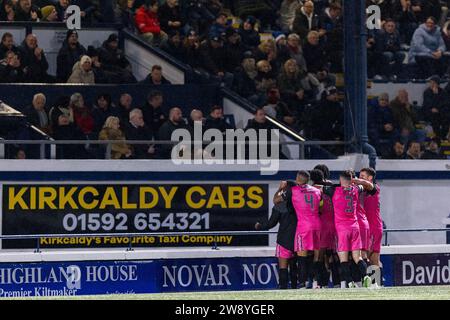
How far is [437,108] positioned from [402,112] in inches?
42.8

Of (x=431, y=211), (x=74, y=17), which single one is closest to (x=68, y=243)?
(x=74, y=17)

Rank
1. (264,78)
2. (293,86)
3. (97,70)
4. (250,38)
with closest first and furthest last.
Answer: (97,70) < (264,78) < (293,86) < (250,38)

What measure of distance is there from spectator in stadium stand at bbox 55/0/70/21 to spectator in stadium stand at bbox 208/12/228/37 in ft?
8.14

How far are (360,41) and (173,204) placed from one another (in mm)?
3595

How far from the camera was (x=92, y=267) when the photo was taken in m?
17.0

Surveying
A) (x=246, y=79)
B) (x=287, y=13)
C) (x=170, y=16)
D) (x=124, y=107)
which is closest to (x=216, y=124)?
(x=124, y=107)

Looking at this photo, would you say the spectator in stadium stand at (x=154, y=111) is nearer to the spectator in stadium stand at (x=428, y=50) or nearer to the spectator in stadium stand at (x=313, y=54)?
the spectator in stadium stand at (x=313, y=54)

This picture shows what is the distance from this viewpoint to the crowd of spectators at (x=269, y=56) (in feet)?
65.1

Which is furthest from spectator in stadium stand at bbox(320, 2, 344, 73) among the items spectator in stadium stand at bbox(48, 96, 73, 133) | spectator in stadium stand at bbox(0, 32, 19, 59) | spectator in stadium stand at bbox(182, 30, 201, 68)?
spectator in stadium stand at bbox(0, 32, 19, 59)

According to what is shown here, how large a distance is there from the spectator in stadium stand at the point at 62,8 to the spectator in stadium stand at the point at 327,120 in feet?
14.3

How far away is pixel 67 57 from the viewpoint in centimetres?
1970

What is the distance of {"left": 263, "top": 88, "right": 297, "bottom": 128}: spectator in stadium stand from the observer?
20484 mm

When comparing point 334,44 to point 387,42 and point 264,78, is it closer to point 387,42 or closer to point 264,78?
point 387,42

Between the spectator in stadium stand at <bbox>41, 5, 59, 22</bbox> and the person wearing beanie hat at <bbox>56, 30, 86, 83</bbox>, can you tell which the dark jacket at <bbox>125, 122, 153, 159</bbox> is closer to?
the person wearing beanie hat at <bbox>56, 30, 86, 83</bbox>
